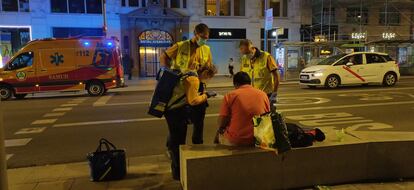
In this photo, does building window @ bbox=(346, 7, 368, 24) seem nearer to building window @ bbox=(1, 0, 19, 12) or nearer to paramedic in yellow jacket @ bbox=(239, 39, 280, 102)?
building window @ bbox=(1, 0, 19, 12)

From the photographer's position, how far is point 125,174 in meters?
5.38

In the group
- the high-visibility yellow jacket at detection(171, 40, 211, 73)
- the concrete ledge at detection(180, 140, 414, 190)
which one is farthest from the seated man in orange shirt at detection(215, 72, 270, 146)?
the high-visibility yellow jacket at detection(171, 40, 211, 73)

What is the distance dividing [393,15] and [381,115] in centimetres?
2563

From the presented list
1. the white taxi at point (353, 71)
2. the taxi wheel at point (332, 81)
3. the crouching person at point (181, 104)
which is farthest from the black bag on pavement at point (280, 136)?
the taxi wheel at point (332, 81)

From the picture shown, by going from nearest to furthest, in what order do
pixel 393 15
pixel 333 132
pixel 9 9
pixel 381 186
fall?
pixel 381 186
pixel 333 132
pixel 9 9
pixel 393 15

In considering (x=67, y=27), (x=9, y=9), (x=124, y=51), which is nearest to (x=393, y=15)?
(x=124, y=51)

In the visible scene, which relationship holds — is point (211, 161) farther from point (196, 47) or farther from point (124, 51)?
point (124, 51)

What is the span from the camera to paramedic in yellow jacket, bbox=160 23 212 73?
514cm

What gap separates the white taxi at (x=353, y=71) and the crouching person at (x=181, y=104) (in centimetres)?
1266

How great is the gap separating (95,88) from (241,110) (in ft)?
44.4

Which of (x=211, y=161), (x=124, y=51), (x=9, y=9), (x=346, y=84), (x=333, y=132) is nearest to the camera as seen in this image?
(x=211, y=161)

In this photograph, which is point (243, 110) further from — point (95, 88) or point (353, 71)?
point (353, 71)

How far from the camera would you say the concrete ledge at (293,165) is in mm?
4301

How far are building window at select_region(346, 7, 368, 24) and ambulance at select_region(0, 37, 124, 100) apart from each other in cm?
2104
